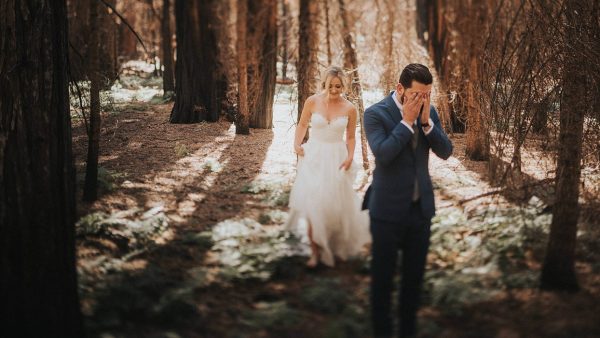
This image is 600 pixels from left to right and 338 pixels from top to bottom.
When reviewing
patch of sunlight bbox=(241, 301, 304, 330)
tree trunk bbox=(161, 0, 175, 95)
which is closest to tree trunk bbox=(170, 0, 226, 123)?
tree trunk bbox=(161, 0, 175, 95)

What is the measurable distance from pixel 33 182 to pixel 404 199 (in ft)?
9.81

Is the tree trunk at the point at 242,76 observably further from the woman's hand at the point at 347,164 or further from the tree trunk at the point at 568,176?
the tree trunk at the point at 568,176

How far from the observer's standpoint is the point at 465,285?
5.50m

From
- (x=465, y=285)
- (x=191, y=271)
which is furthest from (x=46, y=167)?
(x=465, y=285)

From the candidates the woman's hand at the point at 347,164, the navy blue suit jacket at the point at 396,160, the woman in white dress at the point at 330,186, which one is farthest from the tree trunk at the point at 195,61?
the navy blue suit jacket at the point at 396,160

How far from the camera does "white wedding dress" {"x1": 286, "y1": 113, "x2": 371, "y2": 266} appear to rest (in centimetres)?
655

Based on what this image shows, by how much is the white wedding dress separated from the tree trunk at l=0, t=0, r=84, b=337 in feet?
9.04

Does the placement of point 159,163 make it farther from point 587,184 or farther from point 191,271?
point 587,184

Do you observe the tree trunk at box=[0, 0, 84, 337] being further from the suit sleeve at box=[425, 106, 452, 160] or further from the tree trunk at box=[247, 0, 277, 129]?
the tree trunk at box=[247, 0, 277, 129]

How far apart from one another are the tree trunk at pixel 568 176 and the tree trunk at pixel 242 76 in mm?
10238

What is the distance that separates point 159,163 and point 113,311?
7.01 meters

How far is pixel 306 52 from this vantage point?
10562 mm

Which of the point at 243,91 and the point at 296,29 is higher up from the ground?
the point at 296,29

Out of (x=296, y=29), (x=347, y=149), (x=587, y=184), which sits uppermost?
(x=296, y=29)
